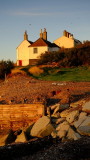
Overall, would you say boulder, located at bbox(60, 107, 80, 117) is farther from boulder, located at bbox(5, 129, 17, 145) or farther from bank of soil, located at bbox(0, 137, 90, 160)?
bank of soil, located at bbox(0, 137, 90, 160)

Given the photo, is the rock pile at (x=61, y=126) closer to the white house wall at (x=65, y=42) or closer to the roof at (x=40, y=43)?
the roof at (x=40, y=43)

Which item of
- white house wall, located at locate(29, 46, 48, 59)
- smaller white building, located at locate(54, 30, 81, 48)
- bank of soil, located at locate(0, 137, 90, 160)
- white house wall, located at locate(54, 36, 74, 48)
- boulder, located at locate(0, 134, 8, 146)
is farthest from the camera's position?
white house wall, located at locate(54, 36, 74, 48)

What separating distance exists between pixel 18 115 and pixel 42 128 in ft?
8.61

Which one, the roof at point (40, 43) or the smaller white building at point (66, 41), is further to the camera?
the smaller white building at point (66, 41)

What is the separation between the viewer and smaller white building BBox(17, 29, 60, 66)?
55.5m

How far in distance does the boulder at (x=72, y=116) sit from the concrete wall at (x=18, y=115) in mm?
1595

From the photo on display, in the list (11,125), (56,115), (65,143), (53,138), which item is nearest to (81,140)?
(65,143)

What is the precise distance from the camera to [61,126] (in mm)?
16781

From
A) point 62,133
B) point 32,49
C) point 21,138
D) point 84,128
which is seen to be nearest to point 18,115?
point 21,138

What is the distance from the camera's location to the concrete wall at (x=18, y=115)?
18.9 metres

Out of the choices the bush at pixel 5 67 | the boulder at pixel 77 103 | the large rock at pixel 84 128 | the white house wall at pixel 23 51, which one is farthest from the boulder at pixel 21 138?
the white house wall at pixel 23 51

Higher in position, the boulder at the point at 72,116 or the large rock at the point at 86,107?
the large rock at the point at 86,107

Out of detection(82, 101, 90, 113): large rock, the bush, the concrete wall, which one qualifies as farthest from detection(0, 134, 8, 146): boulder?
the bush

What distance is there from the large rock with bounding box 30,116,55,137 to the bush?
1906cm
